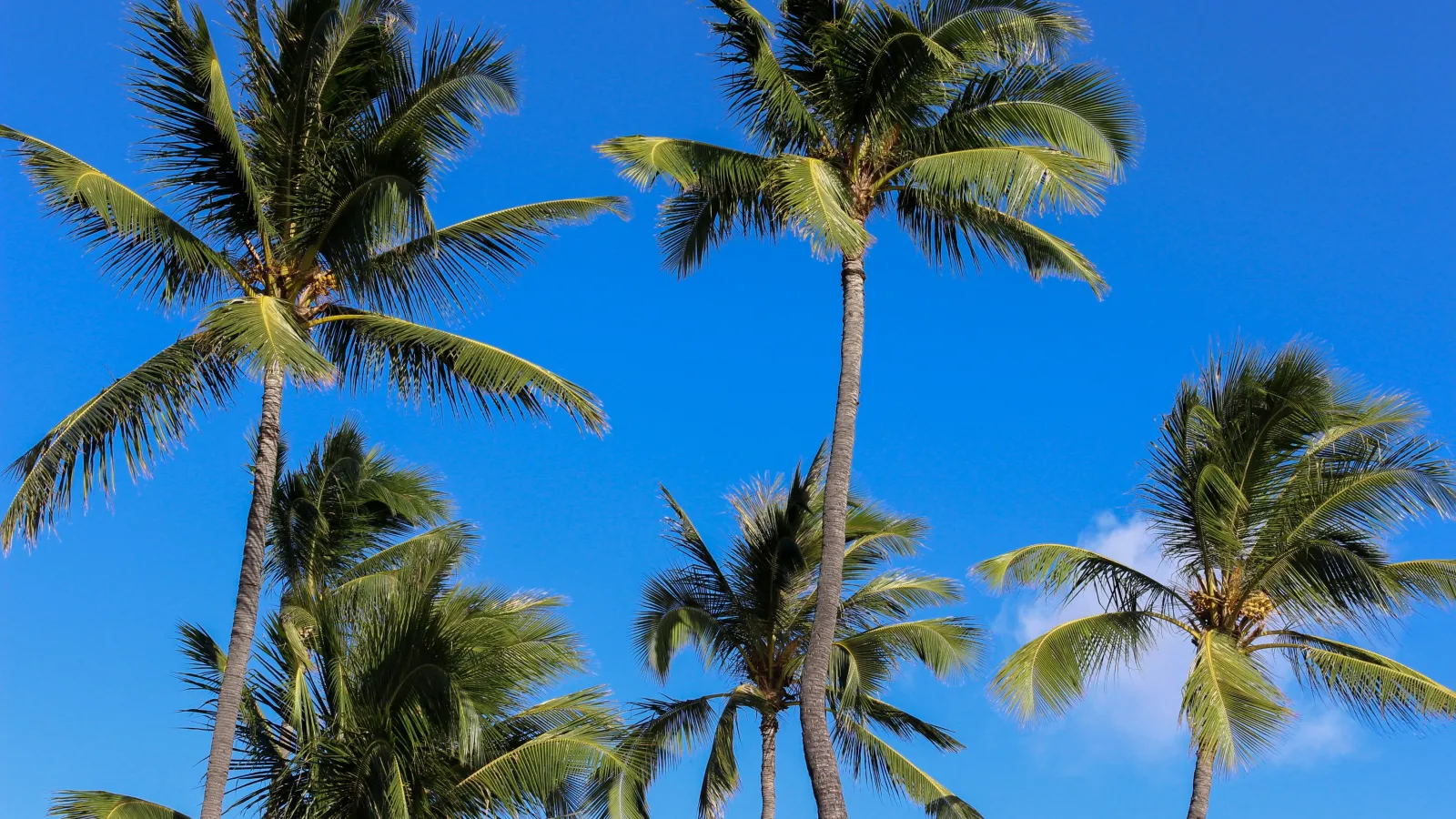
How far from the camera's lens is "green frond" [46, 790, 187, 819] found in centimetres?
1328

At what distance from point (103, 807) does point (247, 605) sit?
227 cm

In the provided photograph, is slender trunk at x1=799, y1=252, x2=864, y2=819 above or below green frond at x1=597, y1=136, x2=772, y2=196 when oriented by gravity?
below

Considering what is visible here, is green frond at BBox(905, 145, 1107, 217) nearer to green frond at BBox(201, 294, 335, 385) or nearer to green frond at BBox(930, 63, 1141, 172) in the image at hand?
green frond at BBox(930, 63, 1141, 172)

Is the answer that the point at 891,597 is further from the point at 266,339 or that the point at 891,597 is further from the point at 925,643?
the point at 266,339

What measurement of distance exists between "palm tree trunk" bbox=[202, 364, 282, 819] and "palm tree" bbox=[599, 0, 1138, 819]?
4.28 metres

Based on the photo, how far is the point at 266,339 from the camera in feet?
40.5

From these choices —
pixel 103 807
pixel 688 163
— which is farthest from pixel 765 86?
pixel 103 807

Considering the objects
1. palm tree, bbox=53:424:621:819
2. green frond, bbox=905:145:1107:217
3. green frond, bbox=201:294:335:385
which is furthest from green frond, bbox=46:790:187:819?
green frond, bbox=905:145:1107:217

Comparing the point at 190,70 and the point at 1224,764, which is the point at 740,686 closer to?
the point at 1224,764

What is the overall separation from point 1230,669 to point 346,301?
9.59 m

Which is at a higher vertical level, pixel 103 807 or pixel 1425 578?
pixel 1425 578

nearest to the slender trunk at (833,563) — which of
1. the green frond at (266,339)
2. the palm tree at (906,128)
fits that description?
the palm tree at (906,128)

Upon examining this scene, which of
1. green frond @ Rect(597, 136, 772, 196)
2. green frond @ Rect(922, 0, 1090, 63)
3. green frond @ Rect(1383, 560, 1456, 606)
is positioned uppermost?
green frond @ Rect(922, 0, 1090, 63)

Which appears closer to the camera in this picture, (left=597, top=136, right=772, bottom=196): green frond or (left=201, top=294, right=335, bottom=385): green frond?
(left=201, top=294, right=335, bottom=385): green frond
